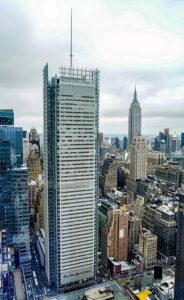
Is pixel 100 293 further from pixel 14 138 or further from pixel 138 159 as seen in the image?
pixel 138 159

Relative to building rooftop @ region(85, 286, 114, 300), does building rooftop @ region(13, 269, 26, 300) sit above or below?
below

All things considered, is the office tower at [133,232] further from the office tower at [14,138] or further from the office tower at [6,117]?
the office tower at [6,117]

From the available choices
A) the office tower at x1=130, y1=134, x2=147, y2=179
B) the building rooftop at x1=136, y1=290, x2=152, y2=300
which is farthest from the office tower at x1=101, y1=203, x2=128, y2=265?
the office tower at x1=130, y1=134, x2=147, y2=179

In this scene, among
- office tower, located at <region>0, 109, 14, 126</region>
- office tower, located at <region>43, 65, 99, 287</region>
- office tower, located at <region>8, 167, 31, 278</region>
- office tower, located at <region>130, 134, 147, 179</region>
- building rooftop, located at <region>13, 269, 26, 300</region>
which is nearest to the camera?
building rooftop, located at <region>13, 269, 26, 300</region>

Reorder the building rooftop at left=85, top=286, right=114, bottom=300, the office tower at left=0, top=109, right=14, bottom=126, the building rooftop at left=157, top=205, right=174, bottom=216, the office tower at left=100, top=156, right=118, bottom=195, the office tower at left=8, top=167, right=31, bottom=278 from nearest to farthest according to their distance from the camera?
the building rooftop at left=85, top=286, right=114, bottom=300 < the office tower at left=8, top=167, right=31, bottom=278 < the office tower at left=0, top=109, right=14, bottom=126 < the building rooftop at left=157, top=205, right=174, bottom=216 < the office tower at left=100, top=156, right=118, bottom=195

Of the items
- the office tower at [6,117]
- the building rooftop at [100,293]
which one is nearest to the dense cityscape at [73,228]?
the building rooftop at [100,293]

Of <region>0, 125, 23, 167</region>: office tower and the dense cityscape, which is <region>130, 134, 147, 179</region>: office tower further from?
<region>0, 125, 23, 167</region>: office tower

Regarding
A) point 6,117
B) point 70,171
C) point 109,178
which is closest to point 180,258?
point 70,171
